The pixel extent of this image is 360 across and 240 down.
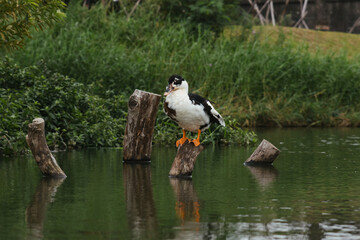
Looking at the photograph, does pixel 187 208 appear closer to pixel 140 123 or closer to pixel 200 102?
pixel 200 102

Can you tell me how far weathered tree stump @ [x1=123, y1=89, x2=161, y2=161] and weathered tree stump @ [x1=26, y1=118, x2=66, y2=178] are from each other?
1.73 meters

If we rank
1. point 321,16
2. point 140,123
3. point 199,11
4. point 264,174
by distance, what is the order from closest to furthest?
point 264,174 → point 140,123 → point 199,11 → point 321,16

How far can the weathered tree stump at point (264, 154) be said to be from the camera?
40.3 feet

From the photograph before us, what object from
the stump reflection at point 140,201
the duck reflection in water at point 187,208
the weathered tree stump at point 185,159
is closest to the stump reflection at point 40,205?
the stump reflection at point 140,201

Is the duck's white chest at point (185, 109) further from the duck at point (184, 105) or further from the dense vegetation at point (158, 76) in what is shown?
the dense vegetation at point (158, 76)

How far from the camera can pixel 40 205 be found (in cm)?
847

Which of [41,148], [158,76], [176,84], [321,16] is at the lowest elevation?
[41,148]

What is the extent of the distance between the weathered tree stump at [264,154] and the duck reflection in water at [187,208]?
6.87ft

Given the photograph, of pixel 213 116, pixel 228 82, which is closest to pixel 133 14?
pixel 228 82

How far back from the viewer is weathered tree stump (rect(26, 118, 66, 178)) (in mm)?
10531

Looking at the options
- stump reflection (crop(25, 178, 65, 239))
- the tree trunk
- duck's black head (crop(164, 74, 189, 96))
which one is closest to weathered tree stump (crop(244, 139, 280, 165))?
duck's black head (crop(164, 74, 189, 96))

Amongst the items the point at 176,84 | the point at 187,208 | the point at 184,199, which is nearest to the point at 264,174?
the point at 176,84

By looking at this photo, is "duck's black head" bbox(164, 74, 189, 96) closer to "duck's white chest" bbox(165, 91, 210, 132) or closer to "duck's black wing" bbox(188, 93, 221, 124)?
"duck's white chest" bbox(165, 91, 210, 132)

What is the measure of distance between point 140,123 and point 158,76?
7403 mm
